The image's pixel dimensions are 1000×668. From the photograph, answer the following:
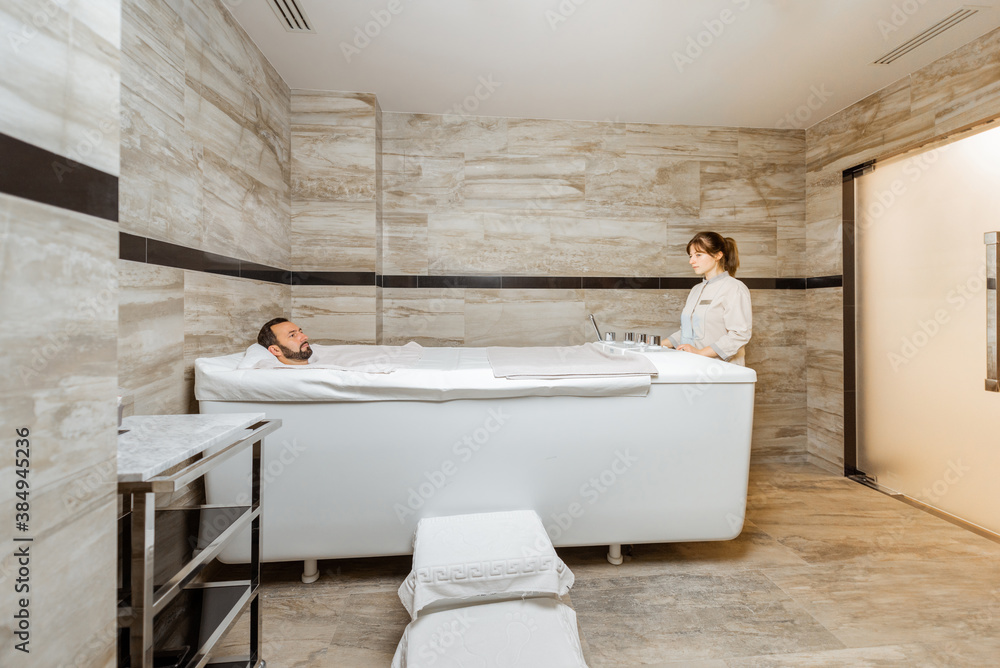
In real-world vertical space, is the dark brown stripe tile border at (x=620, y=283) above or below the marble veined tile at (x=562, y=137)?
below

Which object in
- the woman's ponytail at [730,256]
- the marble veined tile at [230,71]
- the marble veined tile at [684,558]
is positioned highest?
the marble veined tile at [230,71]

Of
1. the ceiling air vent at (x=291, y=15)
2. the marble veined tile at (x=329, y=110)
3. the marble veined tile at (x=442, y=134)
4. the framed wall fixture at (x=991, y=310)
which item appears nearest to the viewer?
the ceiling air vent at (x=291, y=15)

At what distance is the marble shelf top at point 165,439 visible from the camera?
76 centimetres

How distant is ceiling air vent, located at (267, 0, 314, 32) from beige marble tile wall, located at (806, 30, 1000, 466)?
300 cm

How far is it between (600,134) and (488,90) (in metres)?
0.82

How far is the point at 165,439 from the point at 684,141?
126 inches

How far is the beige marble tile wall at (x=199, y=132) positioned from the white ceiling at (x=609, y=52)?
0.26 metres

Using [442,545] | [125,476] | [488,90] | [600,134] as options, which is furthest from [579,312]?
[125,476]

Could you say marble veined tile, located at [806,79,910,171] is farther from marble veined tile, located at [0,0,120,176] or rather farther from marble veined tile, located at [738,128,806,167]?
marble veined tile, located at [0,0,120,176]

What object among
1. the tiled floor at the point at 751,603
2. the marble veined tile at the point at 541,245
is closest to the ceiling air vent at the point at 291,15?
the marble veined tile at the point at 541,245

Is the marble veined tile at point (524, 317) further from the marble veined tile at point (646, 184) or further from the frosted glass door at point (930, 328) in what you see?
the frosted glass door at point (930, 328)

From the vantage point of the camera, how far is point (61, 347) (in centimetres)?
56

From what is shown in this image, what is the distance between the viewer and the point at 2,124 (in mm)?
487

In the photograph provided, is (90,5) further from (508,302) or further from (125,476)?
(508,302)
